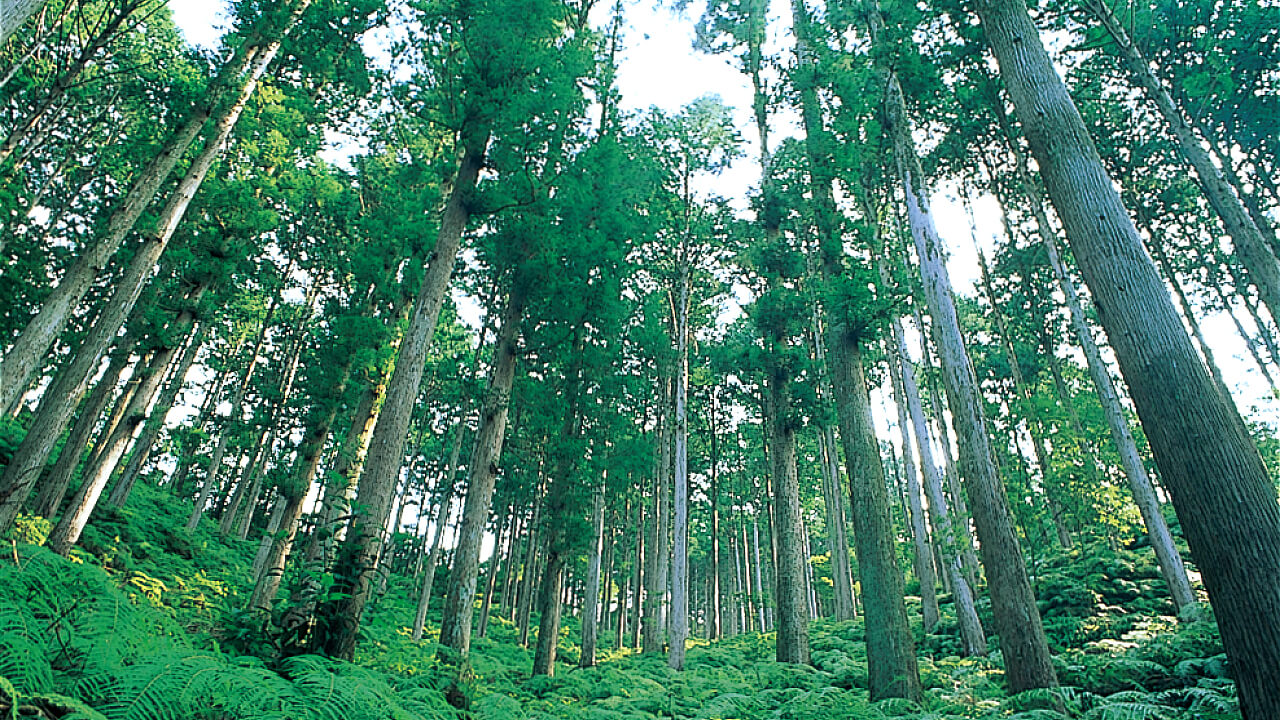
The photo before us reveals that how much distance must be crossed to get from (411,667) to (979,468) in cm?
681

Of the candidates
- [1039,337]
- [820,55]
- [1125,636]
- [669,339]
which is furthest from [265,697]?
[1039,337]

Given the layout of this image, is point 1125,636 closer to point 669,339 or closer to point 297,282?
point 669,339

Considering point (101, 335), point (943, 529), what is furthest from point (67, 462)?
point (943, 529)

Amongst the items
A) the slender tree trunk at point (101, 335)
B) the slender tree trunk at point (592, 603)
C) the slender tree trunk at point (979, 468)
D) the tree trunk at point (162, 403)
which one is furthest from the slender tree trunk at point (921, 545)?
the tree trunk at point (162, 403)

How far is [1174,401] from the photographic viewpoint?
3.83m

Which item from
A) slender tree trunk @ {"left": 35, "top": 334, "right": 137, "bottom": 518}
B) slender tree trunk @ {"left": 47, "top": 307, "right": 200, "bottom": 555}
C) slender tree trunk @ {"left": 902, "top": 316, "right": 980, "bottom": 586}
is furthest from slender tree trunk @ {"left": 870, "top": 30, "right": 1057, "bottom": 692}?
slender tree trunk @ {"left": 35, "top": 334, "right": 137, "bottom": 518}

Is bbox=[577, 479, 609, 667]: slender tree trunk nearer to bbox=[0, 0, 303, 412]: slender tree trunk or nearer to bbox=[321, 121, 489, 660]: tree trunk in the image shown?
bbox=[321, 121, 489, 660]: tree trunk

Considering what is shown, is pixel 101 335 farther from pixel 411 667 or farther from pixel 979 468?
pixel 979 468

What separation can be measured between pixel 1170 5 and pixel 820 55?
8.46m

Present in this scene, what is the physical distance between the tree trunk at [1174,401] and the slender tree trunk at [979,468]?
→ 210cm

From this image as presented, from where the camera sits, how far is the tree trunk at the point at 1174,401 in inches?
128

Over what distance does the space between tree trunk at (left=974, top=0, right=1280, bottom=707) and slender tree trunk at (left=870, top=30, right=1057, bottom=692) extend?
2.10 m

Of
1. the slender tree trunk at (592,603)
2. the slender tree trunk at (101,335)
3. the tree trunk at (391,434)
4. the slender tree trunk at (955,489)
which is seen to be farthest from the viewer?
the slender tree trunk at (592,603)

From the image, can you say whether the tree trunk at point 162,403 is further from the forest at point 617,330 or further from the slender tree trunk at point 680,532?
the slender tree trunk at point 680,532
